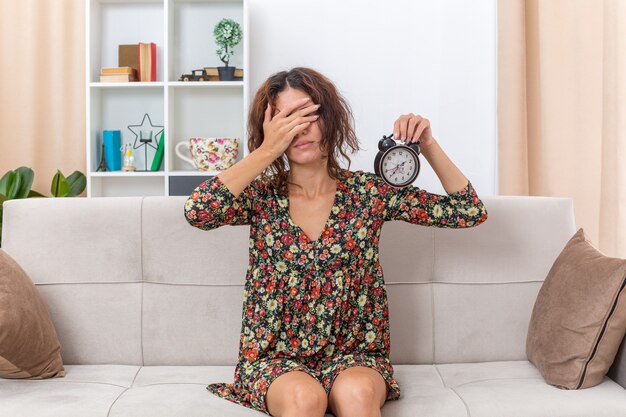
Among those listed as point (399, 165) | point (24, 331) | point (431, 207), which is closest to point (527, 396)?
point (431, 207)

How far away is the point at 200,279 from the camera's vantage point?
2135 mm

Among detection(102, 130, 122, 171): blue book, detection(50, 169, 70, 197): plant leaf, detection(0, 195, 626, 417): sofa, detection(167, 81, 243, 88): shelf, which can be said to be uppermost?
detection(167, 81, 243, 88): shelf

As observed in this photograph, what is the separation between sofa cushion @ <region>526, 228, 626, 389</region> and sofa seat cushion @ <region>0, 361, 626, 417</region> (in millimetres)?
47

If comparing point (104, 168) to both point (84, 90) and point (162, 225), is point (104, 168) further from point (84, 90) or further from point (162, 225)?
point (162, 225)

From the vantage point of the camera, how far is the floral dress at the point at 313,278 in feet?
5.89

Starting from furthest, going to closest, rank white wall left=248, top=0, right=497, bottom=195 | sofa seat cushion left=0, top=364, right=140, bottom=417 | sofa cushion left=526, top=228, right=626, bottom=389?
white wall left=248, top=0, right=497, bottom=195
sofa cushion left=526, top=228, right=626, bottom=389
sofa seat cushion left=0, top=364, right=140, bottom=417

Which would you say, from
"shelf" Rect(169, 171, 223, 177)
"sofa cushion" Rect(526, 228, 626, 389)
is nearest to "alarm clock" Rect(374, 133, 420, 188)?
"sofa cushion" Rect(526, 228, 626, 389)

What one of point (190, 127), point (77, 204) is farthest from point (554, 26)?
point (77, 204)

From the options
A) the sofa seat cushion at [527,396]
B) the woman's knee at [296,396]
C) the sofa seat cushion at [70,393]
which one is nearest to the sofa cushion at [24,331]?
the sofa seat cushion at [70,393]

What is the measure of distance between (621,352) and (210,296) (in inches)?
42.8

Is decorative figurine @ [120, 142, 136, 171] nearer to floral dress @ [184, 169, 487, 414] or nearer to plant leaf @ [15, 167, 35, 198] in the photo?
plant leaf @ [15, 167, 35, 198]

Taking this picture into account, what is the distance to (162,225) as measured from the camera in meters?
2.16

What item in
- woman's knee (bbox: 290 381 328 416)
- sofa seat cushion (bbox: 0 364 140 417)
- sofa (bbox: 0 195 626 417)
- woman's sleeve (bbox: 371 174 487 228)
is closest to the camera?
woman's knee (bbox: 290 381 328 416)

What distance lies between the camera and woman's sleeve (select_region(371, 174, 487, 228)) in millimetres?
1887
